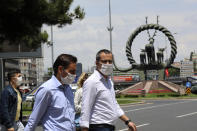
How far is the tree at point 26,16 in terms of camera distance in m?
12.5

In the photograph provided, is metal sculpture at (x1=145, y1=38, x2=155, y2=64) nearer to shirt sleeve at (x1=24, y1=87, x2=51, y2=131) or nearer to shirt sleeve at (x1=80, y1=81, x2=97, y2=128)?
shirt sleeve at (x1=80, y1=81, x2=97, y2=128)

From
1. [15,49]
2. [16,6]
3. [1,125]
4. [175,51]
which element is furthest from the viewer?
[175,51]

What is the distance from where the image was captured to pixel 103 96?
4758 millimetres

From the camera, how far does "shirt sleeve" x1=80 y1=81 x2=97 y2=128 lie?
4652 millimetres

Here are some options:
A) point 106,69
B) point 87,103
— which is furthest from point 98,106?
point 106,69

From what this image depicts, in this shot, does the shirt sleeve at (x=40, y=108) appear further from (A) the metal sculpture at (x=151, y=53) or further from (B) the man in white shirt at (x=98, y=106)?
(A) the metal sculpture at (x=151, y=53)

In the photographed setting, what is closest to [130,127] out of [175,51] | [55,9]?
[55,9]

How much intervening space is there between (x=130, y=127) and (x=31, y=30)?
30.6ft

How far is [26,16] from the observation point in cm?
1349

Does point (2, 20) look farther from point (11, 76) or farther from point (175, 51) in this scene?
point (175, 51)

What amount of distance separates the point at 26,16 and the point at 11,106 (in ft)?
25.2

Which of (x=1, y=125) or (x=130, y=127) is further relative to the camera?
(x=1, y=125)

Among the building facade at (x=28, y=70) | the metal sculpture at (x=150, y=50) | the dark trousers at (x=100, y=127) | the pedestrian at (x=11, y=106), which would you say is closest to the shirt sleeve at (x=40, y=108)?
the dark trousers at (x=100, y=127)

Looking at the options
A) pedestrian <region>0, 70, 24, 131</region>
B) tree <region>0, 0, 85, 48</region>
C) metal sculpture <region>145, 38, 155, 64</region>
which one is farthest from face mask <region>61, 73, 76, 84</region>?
metal sculpture <region>145, 38, 155, 64</region>
